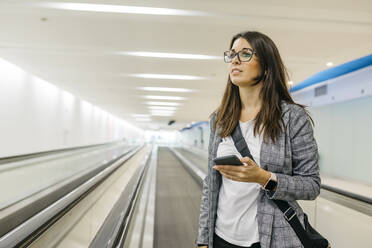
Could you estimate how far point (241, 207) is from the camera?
1311 millimetres

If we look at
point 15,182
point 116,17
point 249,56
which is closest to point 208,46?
point 116,17

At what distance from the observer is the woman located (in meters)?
1.17

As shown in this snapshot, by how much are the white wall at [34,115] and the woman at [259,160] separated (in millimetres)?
9551

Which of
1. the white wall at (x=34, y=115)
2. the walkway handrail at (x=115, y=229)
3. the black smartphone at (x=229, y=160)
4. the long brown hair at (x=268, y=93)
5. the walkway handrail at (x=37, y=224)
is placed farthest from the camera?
the white wall at (x=34, y=115)

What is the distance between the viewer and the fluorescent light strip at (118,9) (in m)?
5.18

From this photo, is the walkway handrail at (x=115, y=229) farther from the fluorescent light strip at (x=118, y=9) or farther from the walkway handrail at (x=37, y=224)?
the fluorescent light strip at (x=118, y=9)

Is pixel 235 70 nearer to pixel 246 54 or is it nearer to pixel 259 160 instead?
pixel 246 54

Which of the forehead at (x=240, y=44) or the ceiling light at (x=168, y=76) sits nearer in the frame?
the forehead at (x=240, y=44)

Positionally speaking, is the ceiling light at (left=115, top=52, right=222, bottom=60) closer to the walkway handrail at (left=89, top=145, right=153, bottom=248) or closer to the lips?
the walkway handrail at (left=89, top=145, right=153, bottom=248)

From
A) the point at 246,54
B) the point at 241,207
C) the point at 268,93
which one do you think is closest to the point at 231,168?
the point at 241,207

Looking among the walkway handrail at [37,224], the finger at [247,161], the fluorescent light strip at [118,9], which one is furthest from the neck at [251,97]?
the fluorescent light strip at [118,9]

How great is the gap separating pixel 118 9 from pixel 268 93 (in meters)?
4.71

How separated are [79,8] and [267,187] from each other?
5.28 m

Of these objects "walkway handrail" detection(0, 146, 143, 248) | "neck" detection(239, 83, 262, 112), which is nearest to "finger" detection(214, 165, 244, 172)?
"neck" detection(239, 83, 262, 112)
